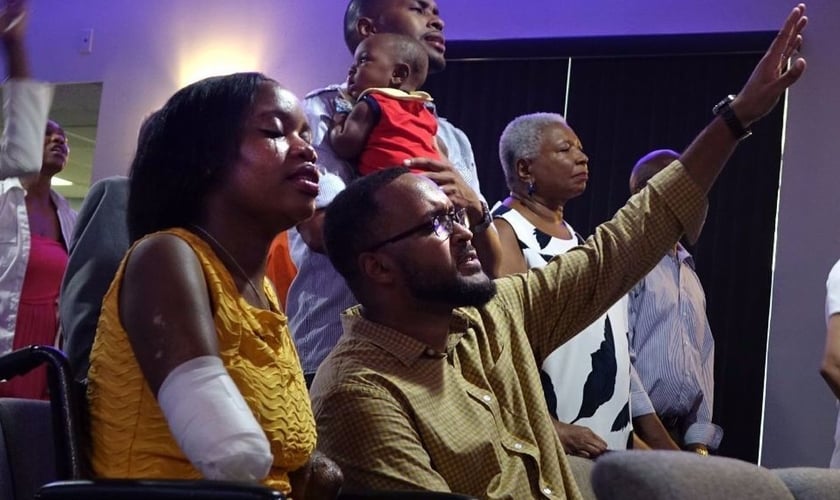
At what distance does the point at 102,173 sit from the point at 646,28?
303 centimetres

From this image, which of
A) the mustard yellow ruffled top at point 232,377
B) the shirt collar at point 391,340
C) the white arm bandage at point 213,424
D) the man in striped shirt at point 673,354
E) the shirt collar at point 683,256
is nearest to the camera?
the white arm bandage at point 213,424

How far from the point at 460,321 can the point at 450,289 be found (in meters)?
0.11

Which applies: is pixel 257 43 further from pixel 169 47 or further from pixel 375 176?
pixel 375 176

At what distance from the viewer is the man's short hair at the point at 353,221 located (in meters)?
2.42

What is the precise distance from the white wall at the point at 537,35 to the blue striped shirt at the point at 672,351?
1.26m

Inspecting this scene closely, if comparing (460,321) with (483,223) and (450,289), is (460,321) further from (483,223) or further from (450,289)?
(483,223)

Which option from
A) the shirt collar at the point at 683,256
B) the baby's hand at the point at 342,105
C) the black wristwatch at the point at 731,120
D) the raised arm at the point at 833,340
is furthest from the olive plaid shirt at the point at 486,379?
the shirt collar at the point at 683,256

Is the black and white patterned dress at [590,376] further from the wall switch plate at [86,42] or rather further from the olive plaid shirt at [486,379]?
the wall switch plate at [86,42]

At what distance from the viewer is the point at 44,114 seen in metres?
2.12

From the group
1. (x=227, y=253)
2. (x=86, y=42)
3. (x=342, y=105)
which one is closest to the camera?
(x=227, y=253)

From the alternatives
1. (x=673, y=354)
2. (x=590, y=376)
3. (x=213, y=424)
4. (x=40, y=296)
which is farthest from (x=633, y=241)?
(x=40, y=296)

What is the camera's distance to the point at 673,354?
3.79 metres

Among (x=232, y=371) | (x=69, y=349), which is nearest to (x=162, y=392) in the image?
(x=232, y=371)

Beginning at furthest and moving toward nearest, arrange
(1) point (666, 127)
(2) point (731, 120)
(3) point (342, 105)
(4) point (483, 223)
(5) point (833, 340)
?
1. (1) point (666, 127)
2. (5) point (833, 340)
3. (3) point (342, 105)
4. (4) point (483, 223)
5. (2) point (731, 120)
